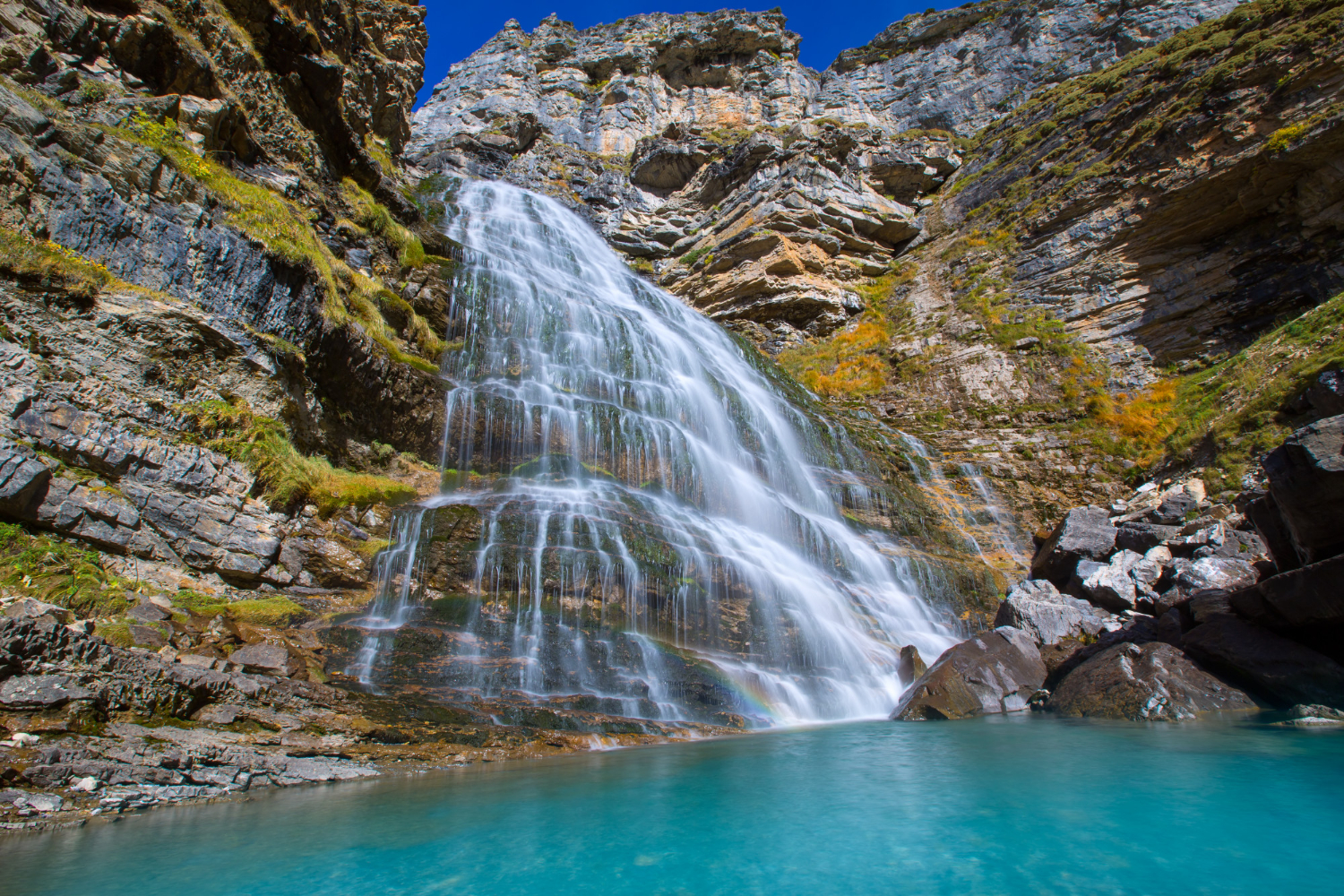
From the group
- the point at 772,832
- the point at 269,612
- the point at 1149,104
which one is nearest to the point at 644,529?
the point at 269,612

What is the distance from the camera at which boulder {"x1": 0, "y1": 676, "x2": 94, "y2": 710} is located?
4.45m

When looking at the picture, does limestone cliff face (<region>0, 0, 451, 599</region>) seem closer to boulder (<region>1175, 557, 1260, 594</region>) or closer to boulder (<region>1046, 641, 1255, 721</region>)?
boulder (<region>1046, 641, 1255, 721</region>)

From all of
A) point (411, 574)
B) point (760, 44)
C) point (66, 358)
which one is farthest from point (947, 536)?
point (760, 44)

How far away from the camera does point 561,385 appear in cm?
1412

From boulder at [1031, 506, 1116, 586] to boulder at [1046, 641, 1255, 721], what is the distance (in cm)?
377

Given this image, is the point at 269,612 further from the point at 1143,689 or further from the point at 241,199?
the point at 1143,689

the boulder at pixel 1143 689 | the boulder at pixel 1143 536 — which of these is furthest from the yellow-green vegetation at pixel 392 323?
the boulder at pixel 1143 536

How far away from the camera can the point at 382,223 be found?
1527 centimetres

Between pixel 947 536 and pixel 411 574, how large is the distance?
1251 cm

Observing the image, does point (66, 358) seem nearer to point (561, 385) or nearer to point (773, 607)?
point (561, 385)

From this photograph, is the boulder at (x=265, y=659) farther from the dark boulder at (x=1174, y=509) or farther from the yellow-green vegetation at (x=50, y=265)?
the dark boulder at (x=1174, y=509)

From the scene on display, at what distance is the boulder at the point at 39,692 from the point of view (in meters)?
4.45

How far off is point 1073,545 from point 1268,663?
504 cm

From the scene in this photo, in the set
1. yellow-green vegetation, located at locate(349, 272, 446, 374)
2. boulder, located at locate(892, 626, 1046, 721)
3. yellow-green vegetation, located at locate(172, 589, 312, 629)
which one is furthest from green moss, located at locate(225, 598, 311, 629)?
boulder, located at locate(892, 626, 1046, 721)
